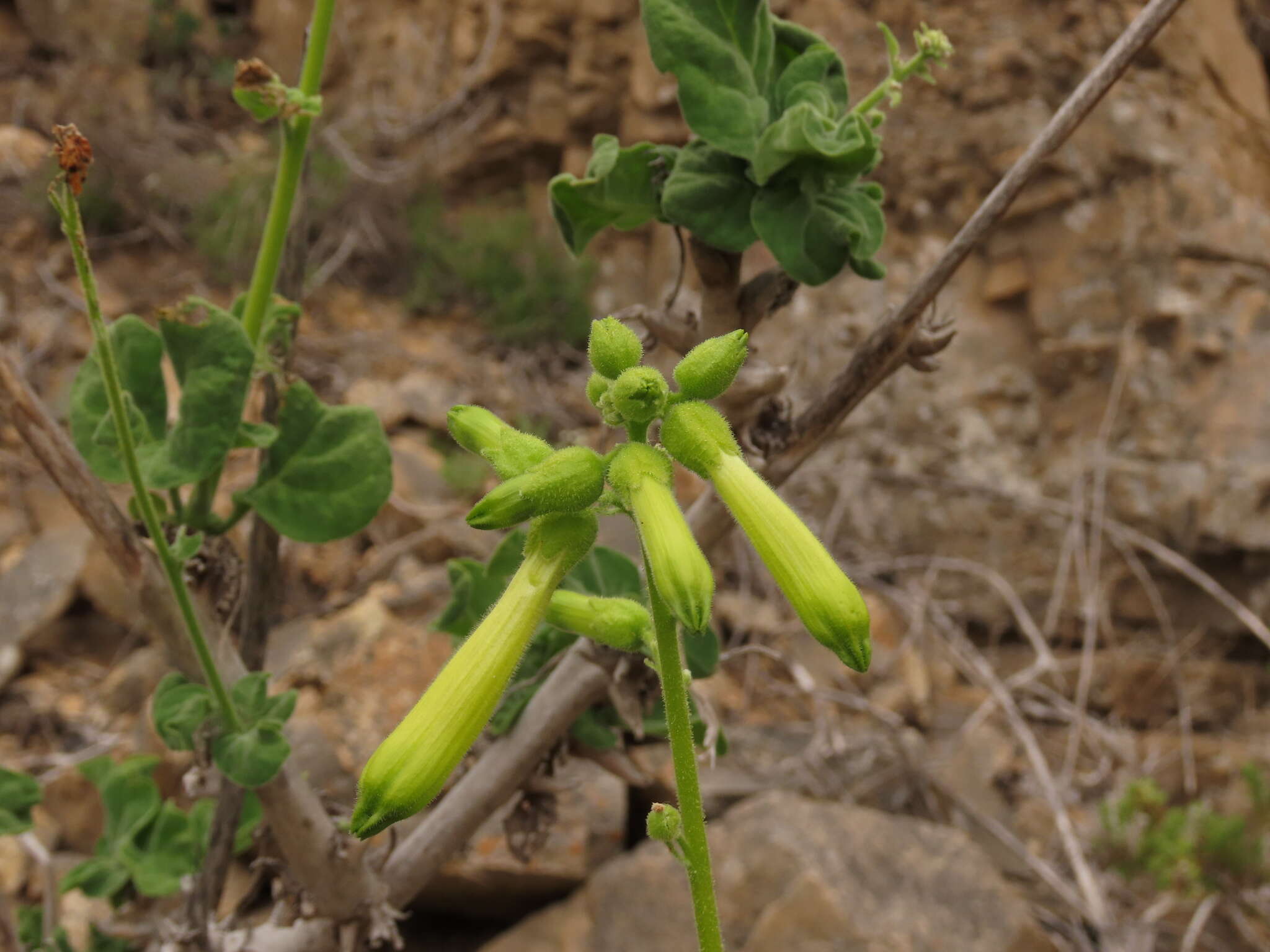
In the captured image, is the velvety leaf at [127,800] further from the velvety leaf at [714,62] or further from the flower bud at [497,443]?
the velvety leaf at [714,62]

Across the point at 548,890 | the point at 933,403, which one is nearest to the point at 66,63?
the point at 933,403

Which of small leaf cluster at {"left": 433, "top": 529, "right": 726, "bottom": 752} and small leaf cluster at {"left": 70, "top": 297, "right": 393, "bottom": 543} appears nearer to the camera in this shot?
small leaf cluster at {"left": 70, "top": 297, "right": 393, "bottom": 543}

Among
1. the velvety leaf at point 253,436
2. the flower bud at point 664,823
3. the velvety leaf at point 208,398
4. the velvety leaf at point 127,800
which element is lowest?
the velvety leaf at point 127,800

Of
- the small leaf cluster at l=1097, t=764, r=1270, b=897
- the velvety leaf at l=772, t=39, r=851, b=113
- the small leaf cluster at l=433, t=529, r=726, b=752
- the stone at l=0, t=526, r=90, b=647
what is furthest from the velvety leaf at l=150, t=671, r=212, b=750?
the stone at l=0, t=526, r=90, b=647

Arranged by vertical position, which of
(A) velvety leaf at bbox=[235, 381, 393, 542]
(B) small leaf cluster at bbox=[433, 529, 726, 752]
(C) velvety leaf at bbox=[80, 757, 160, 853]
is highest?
(A) velvety leaf at bbox=[235, 381, 393, 542]

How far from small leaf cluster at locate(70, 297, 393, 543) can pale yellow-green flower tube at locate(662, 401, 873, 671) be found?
1.37 feet

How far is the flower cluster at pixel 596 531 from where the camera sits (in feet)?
1.93

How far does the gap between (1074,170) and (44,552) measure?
140 inches

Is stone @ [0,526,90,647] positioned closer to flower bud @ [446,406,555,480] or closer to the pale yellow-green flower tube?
flower bud @ [446,406,555,480]

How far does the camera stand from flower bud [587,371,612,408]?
2.37 feet

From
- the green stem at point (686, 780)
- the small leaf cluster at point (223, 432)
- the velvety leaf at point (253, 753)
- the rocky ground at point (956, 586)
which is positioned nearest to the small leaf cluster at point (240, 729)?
the velvety leaf at point (253, 753)

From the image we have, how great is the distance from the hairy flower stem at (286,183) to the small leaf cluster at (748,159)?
9.4 inches

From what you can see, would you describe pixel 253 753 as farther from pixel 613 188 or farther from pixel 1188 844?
pixel 1188 844

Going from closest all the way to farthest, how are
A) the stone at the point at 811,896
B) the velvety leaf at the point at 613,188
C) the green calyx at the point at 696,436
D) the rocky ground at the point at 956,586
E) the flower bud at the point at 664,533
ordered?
the flower bud at the point at 664,533, the green calyx at the point at 696,436, the velvety leaf at the point at 613,188, the stone at the point at 811,896, the rocky ground at the point at 956,586
